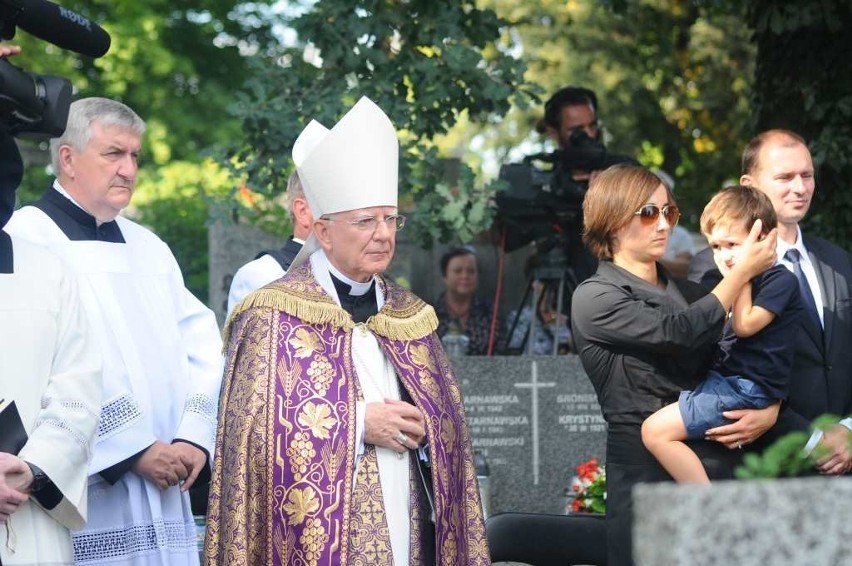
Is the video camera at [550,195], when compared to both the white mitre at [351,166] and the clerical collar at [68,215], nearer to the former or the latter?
the white mitre at [351,166]

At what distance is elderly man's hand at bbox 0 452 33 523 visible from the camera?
13.3 feet

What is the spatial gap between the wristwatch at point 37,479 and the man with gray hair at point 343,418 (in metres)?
0.65

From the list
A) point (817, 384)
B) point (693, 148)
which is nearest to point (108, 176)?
point (817, 384)

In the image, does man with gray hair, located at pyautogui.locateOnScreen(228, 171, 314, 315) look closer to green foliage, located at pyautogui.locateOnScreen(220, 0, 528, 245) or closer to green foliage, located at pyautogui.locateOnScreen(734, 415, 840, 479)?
green foliage, located at pyautogui.locateOnScreen(220, 0, 528, 245)

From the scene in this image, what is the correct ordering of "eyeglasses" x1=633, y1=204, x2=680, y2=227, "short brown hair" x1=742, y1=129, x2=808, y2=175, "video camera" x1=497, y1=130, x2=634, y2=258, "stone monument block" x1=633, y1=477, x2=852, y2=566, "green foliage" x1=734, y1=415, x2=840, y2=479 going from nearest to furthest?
"stone monument block" x1=633, y1=477, x2=852, y2=566 < "green foliage" x1=734, y1=415, x2=840, y2=479 < "eyeglasses" x1=633, y1=204, x2=680, y2=227 < "short brown hair" x1=742, y1=129, x2=808, y2=175 < "video camera" x1=497, y1=130, x2=634, y2=258

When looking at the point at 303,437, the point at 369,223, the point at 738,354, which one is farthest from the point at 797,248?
the point at 303,437

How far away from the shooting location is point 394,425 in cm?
466

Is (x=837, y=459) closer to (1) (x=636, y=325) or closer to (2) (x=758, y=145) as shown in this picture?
(1) (x=636, y=325)

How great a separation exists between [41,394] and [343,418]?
3.07 feet

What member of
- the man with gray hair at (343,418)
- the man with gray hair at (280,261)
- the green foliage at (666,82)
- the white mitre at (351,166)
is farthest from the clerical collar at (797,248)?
the green foliage at (666,82)

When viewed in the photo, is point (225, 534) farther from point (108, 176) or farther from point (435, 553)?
point (108, 176)

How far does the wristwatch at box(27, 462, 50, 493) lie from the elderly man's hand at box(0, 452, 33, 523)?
14 millimetres

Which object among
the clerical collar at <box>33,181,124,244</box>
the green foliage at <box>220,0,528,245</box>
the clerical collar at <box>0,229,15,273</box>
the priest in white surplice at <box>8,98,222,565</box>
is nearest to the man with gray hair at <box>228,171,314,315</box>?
the priest in white surplice at <box>8,98,222,565</box>

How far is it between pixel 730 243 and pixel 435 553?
1.40 meters
